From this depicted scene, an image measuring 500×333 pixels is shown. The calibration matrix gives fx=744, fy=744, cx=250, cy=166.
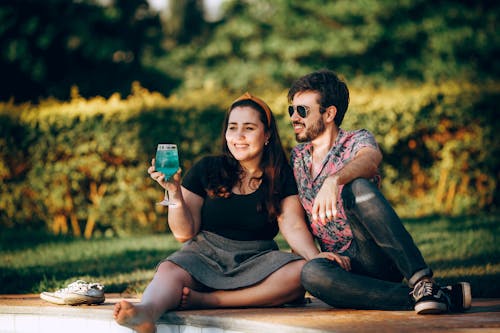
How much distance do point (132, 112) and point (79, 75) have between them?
15686 millimetres

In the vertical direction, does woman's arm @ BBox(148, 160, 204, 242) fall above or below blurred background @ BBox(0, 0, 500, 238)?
below

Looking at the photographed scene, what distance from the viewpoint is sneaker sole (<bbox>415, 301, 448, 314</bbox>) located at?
11.9 ft

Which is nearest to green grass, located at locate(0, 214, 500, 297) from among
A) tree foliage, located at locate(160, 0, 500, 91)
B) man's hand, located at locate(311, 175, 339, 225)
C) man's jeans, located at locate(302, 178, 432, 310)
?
man's jeans, located at locate(302, 178, 432, 310)

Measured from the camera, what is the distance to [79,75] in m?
24.8

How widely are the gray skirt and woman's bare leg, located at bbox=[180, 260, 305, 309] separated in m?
0.03

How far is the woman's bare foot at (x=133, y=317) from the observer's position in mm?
3662

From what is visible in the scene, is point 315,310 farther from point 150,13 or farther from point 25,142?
point 150,13

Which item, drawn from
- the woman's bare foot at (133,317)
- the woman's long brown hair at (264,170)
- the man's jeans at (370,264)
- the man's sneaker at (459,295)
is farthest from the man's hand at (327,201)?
the woman's bare foot at (133,317)

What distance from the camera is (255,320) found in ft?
11.8

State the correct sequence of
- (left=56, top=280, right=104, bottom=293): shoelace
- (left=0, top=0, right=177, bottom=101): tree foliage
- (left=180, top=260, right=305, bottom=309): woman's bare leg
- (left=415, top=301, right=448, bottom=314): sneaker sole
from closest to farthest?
(left=415, top=301, right=448, bottom=314): sneaker sole < (left=180, top=260, right=305, bottom=309): woman's bare leg < (left=56, top=280, right=104, bottom=293): shoelace < (left=0, top=0, right=177, bottom=101): tree foliage

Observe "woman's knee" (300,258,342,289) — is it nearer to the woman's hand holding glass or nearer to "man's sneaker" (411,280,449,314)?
"man's sneaker" (411,280,449,314)

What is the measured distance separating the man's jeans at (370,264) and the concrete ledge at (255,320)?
0.08 metres

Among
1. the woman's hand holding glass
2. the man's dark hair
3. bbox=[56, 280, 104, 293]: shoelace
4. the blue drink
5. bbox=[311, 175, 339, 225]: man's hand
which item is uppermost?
the man's dark hair

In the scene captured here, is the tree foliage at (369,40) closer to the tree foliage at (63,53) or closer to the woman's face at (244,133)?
the tree foliage at (63,53)
